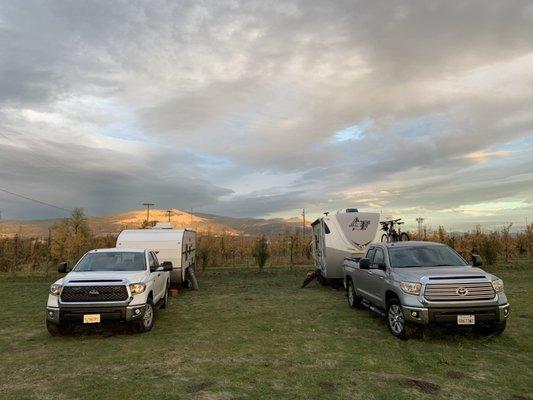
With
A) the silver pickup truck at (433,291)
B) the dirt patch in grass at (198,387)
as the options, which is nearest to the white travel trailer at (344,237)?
the silver pickup truck at (433,291)

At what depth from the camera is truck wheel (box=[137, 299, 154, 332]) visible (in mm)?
8758

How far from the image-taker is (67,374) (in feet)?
20.3

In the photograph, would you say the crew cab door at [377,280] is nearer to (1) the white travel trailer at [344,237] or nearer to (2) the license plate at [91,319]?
(1) the white travel trailer at [344,237]

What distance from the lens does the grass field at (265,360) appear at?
17.8ft

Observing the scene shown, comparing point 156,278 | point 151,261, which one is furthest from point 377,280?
point 151,261

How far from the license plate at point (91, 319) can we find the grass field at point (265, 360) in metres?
0.42

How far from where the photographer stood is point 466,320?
7.22 metres

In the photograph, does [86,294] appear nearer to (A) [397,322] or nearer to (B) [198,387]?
(B) [198,387]

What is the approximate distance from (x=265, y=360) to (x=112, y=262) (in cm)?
510

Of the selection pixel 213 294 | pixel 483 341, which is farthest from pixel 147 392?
A: pixel 213 294

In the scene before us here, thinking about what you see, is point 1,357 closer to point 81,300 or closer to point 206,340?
point 81,300

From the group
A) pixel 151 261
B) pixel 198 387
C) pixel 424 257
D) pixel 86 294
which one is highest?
pixel 424 257

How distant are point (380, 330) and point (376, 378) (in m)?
3.17

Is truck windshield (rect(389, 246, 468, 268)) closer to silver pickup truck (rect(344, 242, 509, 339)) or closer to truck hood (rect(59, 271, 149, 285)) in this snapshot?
silver pickup truck (rect(344, 242, 509, 339))
